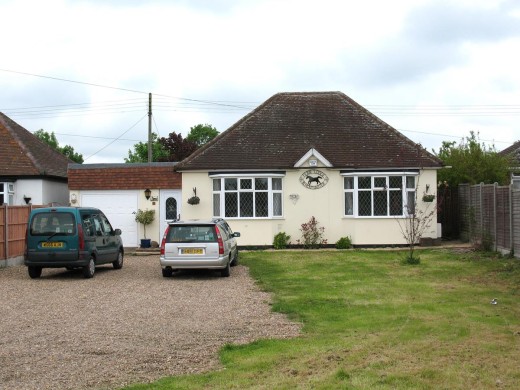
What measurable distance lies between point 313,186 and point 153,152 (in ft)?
105

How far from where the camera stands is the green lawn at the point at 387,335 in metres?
7.10

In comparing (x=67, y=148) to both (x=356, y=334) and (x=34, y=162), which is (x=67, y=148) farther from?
(x=356, y=334)

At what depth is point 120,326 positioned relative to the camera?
10.7 meters

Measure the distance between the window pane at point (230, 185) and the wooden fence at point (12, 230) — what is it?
7.31 meters

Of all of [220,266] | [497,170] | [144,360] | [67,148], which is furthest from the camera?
[67,148]

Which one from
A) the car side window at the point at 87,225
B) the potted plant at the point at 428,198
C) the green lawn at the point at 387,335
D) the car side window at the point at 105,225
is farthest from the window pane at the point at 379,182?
the car side window at the point at 87,225

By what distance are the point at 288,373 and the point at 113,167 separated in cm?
2314

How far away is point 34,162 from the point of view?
98.5 feet

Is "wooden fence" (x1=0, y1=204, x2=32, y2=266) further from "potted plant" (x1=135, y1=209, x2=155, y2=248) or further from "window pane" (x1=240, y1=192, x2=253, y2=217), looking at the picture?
"window pane" (x1=240, y1=192, x2=253, y2=217)

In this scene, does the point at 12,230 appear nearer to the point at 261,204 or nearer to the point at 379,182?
the point at 261,204

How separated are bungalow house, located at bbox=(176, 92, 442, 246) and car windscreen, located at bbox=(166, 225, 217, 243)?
8.89 m

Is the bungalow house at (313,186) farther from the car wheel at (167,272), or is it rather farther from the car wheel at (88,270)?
the car wheel at (88,270)

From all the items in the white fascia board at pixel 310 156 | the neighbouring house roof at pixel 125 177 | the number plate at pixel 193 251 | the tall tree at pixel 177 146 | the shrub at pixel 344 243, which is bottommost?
the shrub at pixel 344 243

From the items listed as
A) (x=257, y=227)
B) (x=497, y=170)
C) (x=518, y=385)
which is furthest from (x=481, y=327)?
(x=497, y=170)
